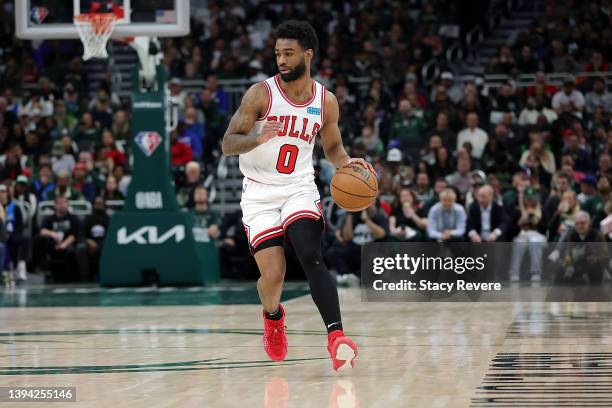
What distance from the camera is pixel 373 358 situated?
7.52 meters

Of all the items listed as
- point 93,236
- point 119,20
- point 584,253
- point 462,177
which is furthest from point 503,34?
point 119,20

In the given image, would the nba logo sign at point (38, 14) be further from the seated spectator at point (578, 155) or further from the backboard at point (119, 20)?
the seated spectator at point (578, 155)

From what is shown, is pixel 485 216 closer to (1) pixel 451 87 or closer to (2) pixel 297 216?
(1) pixel 451 87

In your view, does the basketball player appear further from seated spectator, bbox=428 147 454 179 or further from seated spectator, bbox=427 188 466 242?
seated spectator, bbox=428 147 454 179

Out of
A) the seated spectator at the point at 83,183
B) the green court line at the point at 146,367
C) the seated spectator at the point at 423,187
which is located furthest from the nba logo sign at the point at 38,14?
the green court line at the point at 146,367

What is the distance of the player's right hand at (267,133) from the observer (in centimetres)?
694

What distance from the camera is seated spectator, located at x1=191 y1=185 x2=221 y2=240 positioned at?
55.6 feet

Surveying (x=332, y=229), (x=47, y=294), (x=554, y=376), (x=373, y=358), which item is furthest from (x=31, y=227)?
(x=554, y=376)

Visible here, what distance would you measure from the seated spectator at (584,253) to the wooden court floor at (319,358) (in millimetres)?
2565

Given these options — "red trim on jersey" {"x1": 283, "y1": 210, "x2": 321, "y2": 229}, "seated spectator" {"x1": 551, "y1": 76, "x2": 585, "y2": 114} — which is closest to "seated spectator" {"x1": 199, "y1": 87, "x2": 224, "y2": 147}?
"seated spectator" {"x1": 551, "y1": 76, "x2": 585, "y2": 114}

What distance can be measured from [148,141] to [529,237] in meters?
5.06

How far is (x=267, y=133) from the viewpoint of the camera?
22.8 ft

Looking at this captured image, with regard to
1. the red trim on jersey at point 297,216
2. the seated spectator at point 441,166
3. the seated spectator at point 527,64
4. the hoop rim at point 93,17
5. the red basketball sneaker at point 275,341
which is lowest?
the seated spectator at point 441,166

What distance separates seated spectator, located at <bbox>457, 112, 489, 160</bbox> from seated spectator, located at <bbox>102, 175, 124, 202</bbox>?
519cm
